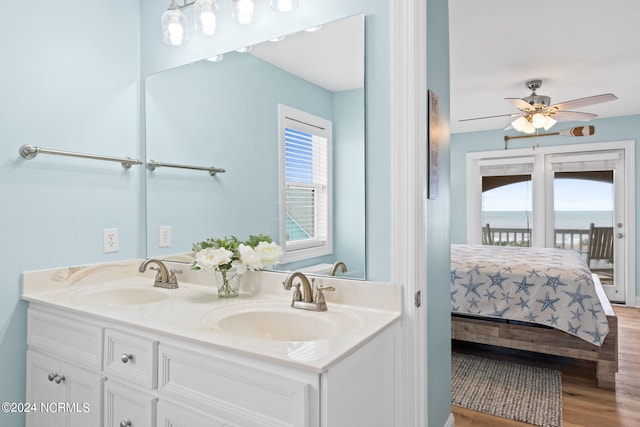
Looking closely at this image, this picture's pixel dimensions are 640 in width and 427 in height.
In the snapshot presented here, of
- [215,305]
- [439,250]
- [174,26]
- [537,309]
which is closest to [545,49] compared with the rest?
[537,309]

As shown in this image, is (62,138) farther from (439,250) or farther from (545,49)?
(545,49)

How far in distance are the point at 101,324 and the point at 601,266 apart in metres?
5.87

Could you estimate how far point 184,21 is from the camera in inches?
71.9

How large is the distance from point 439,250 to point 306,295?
0.68m

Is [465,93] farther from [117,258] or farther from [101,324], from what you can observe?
[101,324]

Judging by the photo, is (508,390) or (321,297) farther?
(508,390)

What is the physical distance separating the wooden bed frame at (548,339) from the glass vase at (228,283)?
6.96 ft

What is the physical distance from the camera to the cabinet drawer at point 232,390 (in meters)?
0.97

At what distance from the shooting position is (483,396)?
2.53m

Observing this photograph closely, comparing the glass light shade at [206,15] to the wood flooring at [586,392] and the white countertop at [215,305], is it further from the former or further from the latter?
the wood flooring at [586,392]

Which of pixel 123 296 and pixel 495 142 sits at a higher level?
pixel 495 142

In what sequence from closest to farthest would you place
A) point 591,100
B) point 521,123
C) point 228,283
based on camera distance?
point 228,283 < point 591,100 < point 521,123

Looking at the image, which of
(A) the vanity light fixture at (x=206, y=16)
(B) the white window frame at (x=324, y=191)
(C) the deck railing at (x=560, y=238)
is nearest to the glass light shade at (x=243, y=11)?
(A) the vanity light fixture at (x=206, y=16)

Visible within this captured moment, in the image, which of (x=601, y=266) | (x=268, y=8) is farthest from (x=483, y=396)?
(x=601, y=266)
